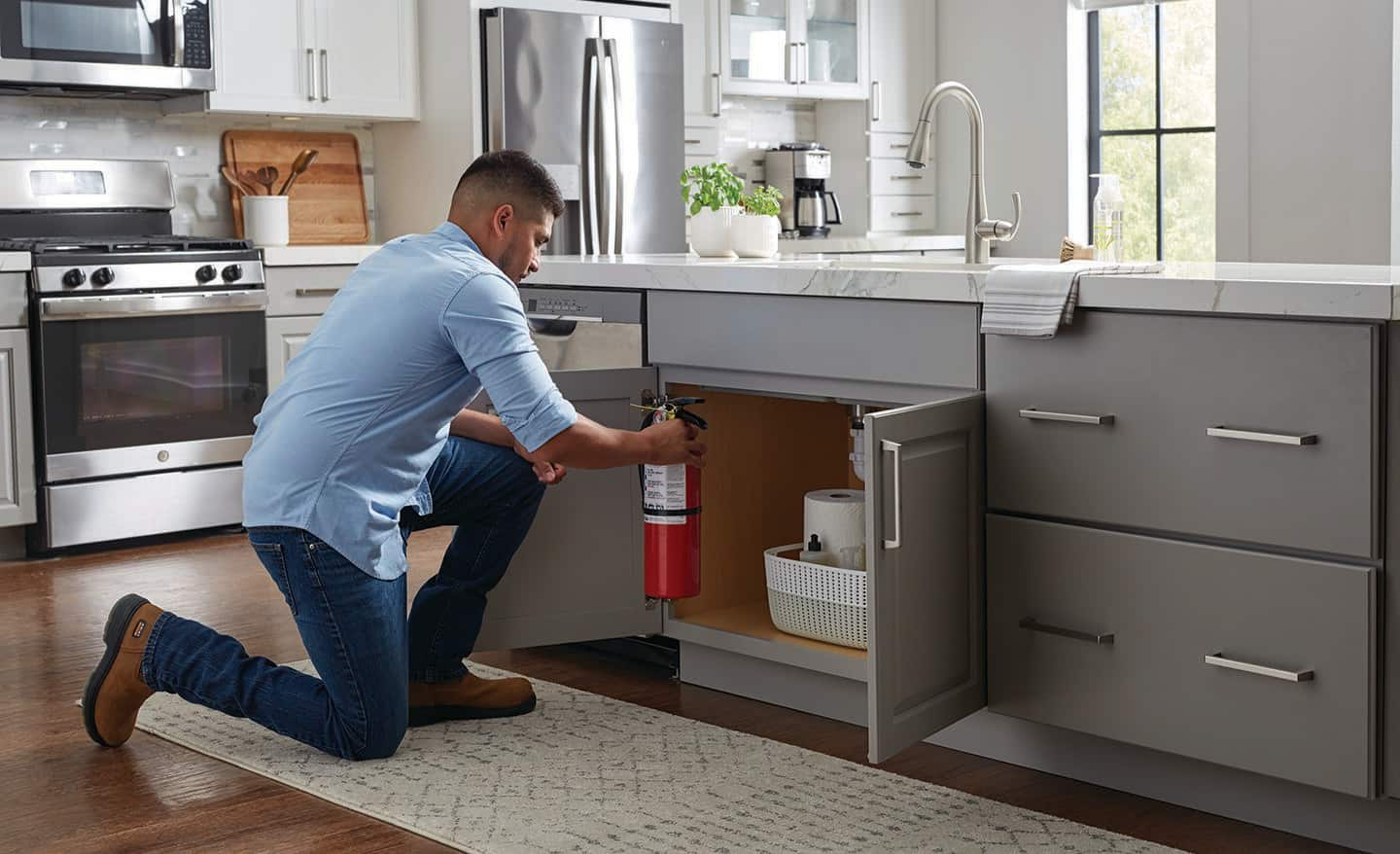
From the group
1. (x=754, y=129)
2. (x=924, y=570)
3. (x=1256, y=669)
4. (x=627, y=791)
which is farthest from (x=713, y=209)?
(x=754, y=129)

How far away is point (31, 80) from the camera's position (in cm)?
466

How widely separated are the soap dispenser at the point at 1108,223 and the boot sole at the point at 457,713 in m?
1.39

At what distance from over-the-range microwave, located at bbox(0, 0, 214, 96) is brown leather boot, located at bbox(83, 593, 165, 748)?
102 inches

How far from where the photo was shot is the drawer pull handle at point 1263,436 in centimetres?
213

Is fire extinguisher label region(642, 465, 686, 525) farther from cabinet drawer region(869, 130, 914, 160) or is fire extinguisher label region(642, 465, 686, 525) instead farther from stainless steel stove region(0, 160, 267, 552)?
cabinet drawer region(869, 130, 914, 160)

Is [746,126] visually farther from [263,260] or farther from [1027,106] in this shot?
[263,260]

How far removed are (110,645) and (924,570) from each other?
140 cm

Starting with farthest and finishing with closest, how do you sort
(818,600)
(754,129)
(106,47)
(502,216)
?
(754,129), (106,47), (818,600), (502,216)

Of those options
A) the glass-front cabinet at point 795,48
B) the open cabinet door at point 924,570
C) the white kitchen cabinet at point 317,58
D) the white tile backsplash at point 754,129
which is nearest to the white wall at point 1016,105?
the glass-front cabinet at point 795,48

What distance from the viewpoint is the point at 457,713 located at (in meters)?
2.91

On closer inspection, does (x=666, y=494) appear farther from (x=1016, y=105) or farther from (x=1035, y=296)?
(x=1016, y=105)

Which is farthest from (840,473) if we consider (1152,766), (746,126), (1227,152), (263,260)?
(746,126)

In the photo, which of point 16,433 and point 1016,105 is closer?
point 16,433

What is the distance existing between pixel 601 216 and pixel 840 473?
244cm
